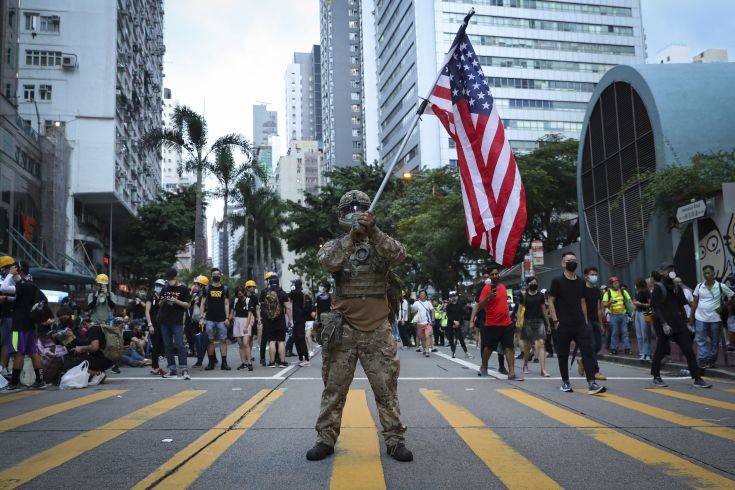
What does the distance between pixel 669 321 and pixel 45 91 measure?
1730 inches

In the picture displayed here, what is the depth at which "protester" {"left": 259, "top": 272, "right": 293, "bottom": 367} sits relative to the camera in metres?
14.0

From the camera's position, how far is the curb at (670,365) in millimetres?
11417

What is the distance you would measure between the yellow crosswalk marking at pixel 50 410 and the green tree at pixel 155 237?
4218 centimetres

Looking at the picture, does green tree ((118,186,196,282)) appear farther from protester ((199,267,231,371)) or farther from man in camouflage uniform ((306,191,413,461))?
man in camouflage uniform ((306,191,413,461))

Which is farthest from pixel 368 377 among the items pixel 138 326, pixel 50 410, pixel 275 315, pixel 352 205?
pixel 138 326

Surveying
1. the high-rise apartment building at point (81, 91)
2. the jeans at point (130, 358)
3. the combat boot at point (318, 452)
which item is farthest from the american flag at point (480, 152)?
the high-rise apartment building at point (81, 91)

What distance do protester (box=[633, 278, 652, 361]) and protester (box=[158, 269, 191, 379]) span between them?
8.77 meters

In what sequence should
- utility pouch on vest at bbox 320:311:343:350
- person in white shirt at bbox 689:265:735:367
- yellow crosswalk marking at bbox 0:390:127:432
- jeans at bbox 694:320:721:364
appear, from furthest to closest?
jeans at bbox 694:320:721:364 < person in white shirt at bbox 689:265:735:367 < yellow crosswalk marking at bbox 0:390:127:432 < utility pouch on vest at bbox 320:311:343:350

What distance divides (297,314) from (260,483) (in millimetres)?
10612

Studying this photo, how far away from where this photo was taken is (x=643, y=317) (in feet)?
49.5

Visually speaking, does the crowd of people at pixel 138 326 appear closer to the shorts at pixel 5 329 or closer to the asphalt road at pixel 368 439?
the shorts at pixel 5 329

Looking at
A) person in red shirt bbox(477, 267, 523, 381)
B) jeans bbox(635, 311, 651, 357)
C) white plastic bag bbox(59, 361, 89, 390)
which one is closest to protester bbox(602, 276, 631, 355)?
jeans bbox(635, 311, 651, 357)

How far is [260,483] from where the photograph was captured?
4398mm

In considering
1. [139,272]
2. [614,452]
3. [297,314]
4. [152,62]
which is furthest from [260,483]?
[152,62]
